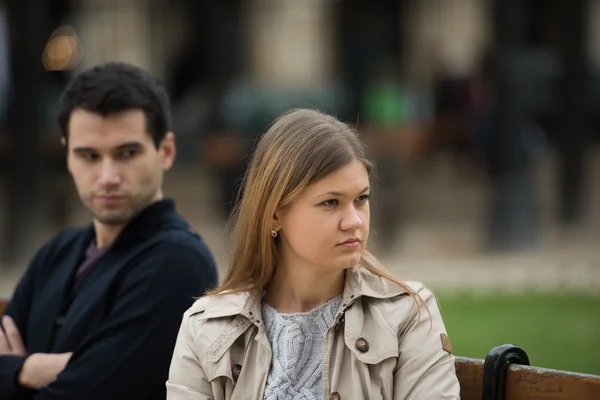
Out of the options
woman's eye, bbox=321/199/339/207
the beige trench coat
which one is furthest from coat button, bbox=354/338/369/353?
woman's eye, bbox=321/199/339/207

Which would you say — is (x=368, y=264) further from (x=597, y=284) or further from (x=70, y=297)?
(x=597, y=284)

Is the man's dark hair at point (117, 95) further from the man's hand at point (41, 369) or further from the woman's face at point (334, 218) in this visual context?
the woman's face at point (334, 218)

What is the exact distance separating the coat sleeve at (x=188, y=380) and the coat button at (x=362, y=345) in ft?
1.35

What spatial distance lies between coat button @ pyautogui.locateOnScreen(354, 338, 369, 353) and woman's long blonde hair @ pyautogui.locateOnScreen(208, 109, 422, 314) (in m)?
0.18

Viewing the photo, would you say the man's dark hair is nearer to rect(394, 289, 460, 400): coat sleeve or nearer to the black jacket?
the black jacket

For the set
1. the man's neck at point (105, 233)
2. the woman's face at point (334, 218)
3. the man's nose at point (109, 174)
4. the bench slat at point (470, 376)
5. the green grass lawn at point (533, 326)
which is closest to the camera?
the woman's face at point (334, 218)

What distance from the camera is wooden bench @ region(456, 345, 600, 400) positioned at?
2.97 metres

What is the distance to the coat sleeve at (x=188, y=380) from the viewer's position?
2.98m

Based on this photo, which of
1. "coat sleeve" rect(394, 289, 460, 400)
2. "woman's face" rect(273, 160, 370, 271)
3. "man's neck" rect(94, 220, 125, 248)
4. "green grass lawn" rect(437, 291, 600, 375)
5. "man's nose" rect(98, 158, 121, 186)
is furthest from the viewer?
"green grass lawn" rect(437, 291, 600, 375)

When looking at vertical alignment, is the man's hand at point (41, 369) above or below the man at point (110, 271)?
below

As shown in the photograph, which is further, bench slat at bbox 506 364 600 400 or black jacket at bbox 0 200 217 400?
black jacket at bbox 0 200 217 400

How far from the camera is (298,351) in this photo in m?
2.97

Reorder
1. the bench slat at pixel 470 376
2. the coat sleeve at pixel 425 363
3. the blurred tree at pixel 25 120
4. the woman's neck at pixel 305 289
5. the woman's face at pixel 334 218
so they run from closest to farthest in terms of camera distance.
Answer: the coat sleeve at pixel 425 363 < the woman's face at pixel 334 218 < the woman's neck at pixel 305 289 < the bench slat at pixel 470 376 < the blurred tree at pixel 25 120

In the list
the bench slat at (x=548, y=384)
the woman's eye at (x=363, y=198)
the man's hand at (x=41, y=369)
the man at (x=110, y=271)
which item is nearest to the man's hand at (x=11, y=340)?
the man at (x=110, y=271)
